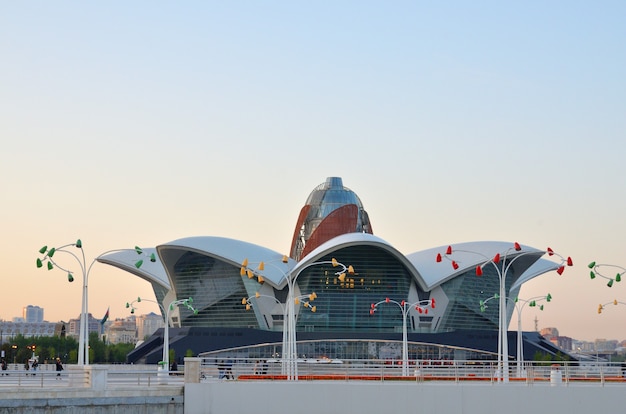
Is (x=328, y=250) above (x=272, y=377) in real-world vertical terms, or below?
above

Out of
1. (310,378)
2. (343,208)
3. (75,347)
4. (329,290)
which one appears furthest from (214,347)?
(310,378)

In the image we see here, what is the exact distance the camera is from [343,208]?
142m

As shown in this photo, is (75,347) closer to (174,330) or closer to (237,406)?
(174,330)

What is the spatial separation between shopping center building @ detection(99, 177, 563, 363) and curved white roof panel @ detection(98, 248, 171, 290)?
238 mm

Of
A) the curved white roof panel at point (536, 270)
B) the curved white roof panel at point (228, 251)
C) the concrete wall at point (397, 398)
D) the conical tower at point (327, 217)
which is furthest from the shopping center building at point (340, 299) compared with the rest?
the concrete wall at point (397, 398)

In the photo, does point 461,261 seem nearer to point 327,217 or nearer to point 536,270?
point 536,270

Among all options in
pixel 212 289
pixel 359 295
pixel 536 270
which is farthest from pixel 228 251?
pixel 536 270

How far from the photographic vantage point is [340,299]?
118 m

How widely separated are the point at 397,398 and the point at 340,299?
270ft

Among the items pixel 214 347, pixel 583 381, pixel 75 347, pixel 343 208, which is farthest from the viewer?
pixel 343 208

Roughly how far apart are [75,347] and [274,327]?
95.0 ft

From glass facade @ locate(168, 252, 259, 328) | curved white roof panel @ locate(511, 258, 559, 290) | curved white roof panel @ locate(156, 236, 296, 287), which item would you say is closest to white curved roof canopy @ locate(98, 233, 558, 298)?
curved white roof panel @ locate(156, 236, 296, 287)

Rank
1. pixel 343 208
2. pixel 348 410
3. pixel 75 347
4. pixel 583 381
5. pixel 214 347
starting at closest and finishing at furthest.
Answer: pixel 348 410, pixel 583 381, pixel 214 347, pixel 75 347, pixel 343 208

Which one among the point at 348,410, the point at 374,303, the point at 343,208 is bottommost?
the point at 348,410
